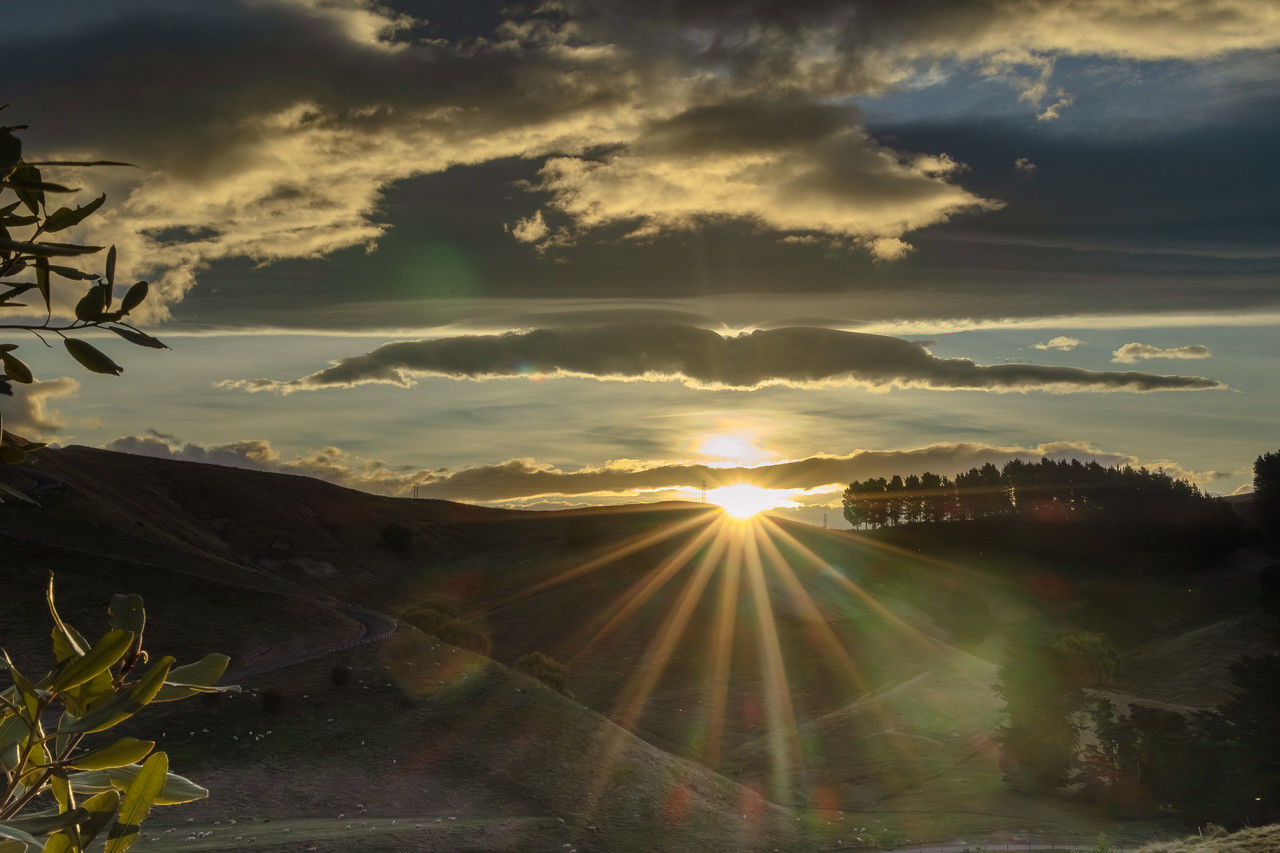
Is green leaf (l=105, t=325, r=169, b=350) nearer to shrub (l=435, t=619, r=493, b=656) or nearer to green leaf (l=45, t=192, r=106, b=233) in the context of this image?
green leaf (l=45, t=192, r=106, b=233)

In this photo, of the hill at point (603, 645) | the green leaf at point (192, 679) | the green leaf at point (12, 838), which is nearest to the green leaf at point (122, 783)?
the green leaf at point (192, 679)

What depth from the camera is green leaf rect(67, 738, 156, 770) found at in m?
3.08

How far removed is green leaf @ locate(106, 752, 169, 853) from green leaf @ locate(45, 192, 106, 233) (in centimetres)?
192

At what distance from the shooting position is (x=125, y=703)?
10.1 ft

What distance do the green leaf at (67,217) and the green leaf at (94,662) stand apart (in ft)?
5.19

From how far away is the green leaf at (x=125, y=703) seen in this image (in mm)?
3020

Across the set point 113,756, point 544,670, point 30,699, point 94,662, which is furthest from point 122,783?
point 544,670

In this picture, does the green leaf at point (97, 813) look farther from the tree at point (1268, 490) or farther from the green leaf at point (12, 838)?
the tree at point (1268, 490)

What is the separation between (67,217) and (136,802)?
205 centimetres

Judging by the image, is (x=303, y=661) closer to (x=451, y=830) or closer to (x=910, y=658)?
(x=451, y=830)

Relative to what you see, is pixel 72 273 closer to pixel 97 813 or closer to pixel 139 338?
pixel 139 338

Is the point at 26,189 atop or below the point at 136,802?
atop

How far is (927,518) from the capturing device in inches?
7731

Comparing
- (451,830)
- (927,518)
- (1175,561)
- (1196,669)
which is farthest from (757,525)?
(451,830)
